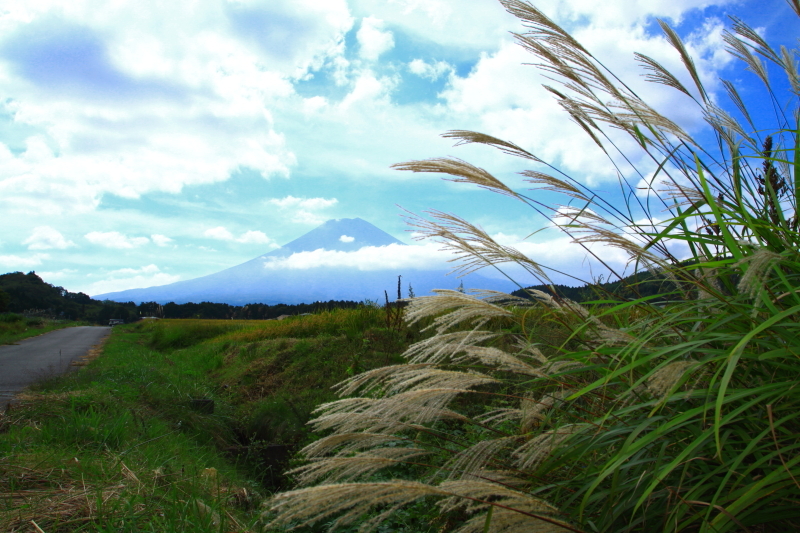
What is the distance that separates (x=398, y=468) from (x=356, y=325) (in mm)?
5488

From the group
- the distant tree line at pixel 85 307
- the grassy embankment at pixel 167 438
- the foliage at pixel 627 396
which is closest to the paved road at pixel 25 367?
the grassy embankment at pixel 167 438

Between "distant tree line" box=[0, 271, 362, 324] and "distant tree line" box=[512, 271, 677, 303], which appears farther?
"distant tree line" box=[0, 271, 362, 324]

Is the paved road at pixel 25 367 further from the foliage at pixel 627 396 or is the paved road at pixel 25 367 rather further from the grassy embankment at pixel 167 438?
the foliage at pixel 627 396

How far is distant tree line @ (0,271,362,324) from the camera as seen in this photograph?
2988 cm

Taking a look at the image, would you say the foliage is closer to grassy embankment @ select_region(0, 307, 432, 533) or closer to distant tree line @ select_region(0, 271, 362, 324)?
grassy embankment @ select_region(0, 307, 432, 533)

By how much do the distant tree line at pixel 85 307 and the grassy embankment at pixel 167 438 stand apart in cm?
1981

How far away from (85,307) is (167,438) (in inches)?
2506

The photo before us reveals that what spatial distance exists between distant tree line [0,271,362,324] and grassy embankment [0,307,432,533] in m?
19.8

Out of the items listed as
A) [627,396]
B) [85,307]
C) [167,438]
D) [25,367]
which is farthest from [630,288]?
[85,307]

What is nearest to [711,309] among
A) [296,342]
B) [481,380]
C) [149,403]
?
[481,380]

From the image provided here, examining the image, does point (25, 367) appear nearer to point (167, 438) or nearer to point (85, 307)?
point (167, 438)

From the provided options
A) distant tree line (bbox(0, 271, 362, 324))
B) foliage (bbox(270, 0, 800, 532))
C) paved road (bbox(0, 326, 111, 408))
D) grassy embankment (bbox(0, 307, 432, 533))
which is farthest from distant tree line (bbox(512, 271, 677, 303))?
distant tree line (bbox(0, 271, 362, 324))

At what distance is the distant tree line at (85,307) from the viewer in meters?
29.9

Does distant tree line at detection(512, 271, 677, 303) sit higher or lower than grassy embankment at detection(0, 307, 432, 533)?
higher
